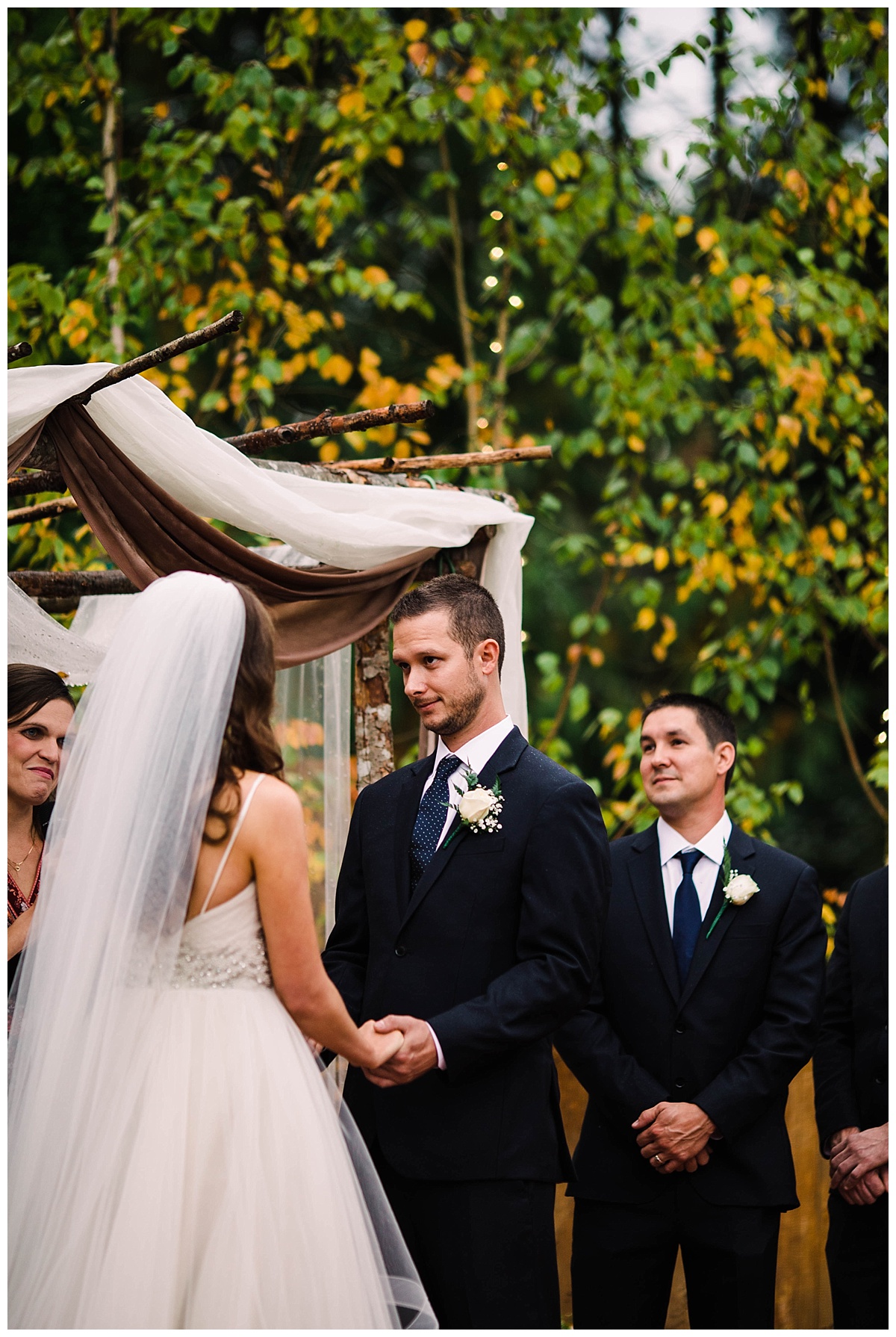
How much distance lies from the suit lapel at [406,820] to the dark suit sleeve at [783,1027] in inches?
36.2

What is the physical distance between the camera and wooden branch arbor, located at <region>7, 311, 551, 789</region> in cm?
326

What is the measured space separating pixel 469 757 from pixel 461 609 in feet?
1.16

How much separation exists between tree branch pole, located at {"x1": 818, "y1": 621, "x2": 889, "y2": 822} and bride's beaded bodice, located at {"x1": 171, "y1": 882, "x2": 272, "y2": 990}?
236 inches

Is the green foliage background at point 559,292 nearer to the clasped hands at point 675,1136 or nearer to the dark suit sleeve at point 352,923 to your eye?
the dark suit sleeve at point 352,923

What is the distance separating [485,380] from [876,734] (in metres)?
3.62

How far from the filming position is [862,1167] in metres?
2.97

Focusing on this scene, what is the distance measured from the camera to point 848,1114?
312 cm

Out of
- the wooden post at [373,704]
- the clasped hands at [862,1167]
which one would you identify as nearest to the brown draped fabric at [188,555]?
the wooden post at [373,704]

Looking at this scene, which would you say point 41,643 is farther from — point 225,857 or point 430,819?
point 225,857

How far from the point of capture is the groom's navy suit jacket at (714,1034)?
9.67 ft

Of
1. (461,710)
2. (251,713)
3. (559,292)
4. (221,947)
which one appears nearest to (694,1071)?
(461,710)

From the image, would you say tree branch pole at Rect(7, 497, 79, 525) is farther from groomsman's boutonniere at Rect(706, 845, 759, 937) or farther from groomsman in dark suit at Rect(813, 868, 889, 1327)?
groomsman in dark suit at Rect(813, 868, 889, 1327)

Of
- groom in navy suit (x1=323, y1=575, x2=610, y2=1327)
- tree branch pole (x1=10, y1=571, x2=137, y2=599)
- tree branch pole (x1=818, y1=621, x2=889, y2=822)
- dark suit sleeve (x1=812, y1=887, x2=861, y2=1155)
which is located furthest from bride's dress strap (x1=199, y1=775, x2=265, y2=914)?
tree branch pole (x1=818, y1=621, x2=889, y2=822)

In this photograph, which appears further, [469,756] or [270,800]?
[469,756]
